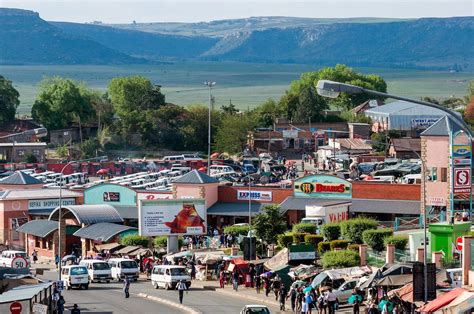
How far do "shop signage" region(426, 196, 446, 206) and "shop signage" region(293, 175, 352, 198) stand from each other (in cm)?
866

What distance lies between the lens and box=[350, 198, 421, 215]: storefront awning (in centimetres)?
7600

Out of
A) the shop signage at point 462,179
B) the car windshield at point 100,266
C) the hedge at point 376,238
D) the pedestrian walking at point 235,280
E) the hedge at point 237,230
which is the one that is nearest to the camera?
the pedestrian walking at point 235,280

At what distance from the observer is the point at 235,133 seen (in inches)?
5433

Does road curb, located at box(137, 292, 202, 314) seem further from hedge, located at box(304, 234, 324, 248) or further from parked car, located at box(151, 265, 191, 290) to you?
hedge, located at box(304, 234, 324, 248)

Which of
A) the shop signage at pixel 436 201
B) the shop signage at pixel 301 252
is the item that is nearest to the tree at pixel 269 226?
the shop signage at pixel 301 252

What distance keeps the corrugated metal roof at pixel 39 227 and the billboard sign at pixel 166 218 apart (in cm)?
885

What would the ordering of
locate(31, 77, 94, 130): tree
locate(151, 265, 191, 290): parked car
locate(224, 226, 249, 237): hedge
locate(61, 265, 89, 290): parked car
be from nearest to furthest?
1. locate(151, 265, 191, 290): parked car
2. locate(61, 265, 89, 290): parked car
3. locate(224, 226, 249, 237): hedge
4. locate(31, 77, 94, 130): tree

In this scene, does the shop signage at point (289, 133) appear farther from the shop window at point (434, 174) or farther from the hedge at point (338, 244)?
the hedge at point (338, 244)

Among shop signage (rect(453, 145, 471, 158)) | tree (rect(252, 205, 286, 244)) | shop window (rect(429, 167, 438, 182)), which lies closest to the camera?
tree (rect(252, 205, 286, 244))

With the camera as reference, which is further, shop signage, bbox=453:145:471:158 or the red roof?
shop signage, bbox=453:145:471:158

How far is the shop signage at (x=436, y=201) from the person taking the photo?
2741 inches

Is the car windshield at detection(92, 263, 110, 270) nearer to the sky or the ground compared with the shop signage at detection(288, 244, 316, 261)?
nearer to the ground

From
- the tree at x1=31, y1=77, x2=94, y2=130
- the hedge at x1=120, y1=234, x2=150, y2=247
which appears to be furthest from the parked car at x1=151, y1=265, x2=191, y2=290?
the tree at x1=31, y1=77, x2=94, y2=130

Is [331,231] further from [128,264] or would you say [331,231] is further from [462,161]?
[128,264]
